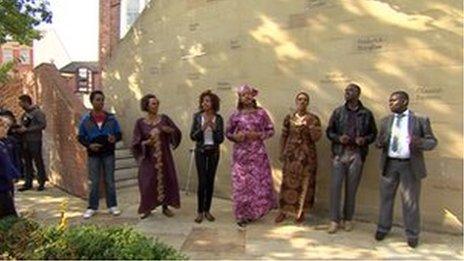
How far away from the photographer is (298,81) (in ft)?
23.2

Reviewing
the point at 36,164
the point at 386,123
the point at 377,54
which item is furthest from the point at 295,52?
the point at 36,164

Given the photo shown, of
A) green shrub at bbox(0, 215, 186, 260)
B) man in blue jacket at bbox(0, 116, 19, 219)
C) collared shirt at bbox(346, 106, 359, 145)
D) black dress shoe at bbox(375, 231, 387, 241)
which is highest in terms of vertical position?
collared shirt at bbox(346, 106, 359, 145)

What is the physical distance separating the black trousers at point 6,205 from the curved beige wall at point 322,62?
11.7 feet

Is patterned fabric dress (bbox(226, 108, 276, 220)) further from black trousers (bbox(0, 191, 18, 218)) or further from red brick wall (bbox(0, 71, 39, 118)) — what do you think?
red brick wall (bbox(0, 71, 39, 118))

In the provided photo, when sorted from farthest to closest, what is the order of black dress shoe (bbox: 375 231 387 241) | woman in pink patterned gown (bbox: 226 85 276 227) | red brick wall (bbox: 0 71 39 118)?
red brick wall (bbox: 0 71 39 118), woman in pink patterned gown (bbox: 226 85 276 227), black dress shoe (bbox: 375 231 387 241)

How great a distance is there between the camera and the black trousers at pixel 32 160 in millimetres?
8758

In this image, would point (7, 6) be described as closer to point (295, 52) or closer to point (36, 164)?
point (36, 164)

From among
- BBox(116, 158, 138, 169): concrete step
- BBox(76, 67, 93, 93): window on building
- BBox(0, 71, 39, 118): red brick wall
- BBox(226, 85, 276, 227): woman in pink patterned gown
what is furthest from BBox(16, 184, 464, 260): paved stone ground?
BBox(76, 67, 93, 93): window on building

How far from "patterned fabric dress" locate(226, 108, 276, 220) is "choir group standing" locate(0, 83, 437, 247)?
0.01 m

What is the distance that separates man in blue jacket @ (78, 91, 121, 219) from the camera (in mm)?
6863

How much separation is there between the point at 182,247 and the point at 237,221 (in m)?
1.15

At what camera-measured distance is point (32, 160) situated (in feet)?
29.1

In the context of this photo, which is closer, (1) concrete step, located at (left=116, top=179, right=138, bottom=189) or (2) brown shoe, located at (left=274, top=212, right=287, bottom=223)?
(2) brown shoe, located at (left=274, top=212, right=287, bottom=223)

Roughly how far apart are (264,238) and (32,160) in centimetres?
471
